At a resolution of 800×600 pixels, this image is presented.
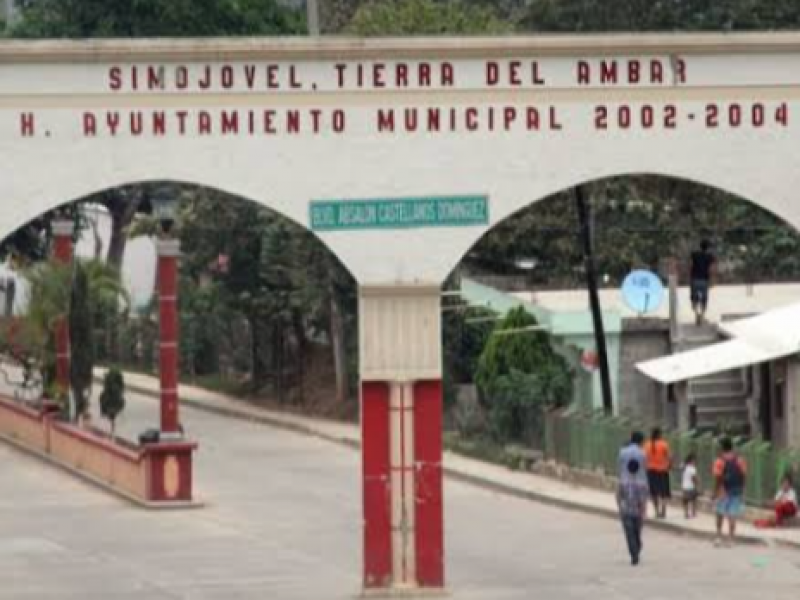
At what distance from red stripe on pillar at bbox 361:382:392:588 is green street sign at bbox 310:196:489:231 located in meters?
1.60

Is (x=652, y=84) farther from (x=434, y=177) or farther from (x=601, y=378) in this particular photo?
(x=601, y=378)

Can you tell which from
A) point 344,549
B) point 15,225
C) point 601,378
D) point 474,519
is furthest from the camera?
point 601,378

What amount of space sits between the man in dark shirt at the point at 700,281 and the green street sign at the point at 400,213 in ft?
49.5

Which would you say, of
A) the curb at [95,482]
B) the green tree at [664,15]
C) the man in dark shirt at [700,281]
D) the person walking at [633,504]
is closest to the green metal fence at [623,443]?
the man in dark shirt at [700,281]

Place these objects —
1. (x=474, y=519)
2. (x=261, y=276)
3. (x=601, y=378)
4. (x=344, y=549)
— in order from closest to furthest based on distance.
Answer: (x=344, y=549) < (x=474, y=519) < (x=601, y=378) < (x=261, y=276)

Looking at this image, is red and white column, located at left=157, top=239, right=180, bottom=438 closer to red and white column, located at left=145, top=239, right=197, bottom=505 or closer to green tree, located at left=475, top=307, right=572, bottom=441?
red and white column, located at left=145, top=239, right=197, bottom=505

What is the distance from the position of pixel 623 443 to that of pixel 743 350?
229 cm

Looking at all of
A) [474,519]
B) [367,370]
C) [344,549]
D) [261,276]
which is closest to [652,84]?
[367,370]

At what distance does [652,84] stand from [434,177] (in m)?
2.32

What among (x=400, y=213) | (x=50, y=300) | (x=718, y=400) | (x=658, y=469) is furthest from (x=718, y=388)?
(x=400, y=213)

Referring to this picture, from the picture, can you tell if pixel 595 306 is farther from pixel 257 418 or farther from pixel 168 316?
pixel 257 418

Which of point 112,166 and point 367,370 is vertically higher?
point 112,166

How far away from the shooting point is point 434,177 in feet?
88.6

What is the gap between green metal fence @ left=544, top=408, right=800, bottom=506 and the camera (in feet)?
120
